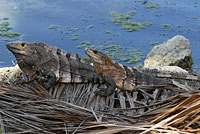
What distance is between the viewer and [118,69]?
10.6 ft

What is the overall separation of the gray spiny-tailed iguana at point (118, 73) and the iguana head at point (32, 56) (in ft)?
2.14

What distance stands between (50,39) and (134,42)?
1.89 meters

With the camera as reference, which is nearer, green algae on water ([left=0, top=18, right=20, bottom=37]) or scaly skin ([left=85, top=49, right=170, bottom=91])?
scaly skin ([left=85, top=49, right=170, bottom=91])

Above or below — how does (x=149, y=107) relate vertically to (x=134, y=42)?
above

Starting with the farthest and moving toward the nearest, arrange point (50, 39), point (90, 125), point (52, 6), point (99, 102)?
point (52, 6) < point (50, 39) < point (99, 102) < point (90, 125)

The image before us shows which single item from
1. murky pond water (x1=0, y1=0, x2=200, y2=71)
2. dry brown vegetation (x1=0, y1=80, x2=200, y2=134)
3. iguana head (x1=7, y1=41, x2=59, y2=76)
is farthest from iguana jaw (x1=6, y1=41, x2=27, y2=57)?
murky pond water (x1=0, y1=0, x2=200, y2=71)

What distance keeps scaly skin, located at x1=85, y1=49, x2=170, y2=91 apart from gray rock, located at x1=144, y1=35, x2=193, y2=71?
2739mm

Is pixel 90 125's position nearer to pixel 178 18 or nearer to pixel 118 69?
pixel 118 69

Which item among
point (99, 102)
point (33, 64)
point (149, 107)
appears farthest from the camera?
point (33, 64)

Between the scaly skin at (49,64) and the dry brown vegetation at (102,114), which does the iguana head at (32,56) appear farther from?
the dry brown vegetation at (102,114)

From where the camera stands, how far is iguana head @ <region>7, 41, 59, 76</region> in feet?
10.6

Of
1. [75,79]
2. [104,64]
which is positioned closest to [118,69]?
[104,64]

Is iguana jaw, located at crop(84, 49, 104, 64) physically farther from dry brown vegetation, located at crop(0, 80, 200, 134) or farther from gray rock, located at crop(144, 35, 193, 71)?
gray rock, located at crop(144, 35, 193, 71)

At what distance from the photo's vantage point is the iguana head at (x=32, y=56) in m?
3.23
